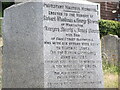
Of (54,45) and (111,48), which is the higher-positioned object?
(111,48)

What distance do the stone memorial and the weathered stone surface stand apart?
4.82 metres

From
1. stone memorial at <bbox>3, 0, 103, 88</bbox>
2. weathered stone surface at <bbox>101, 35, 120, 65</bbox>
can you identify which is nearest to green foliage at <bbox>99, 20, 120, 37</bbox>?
weathered stone surface at <bbox>101, 35, 120, 65</bbox>

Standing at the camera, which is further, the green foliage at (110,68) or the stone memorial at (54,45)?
the green foliage at (110,68)

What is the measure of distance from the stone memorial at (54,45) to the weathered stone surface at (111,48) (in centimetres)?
482

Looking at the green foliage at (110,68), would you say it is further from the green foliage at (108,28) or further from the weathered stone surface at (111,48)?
the green foliage at (108,28)

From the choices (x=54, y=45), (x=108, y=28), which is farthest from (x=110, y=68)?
(x=108, y=28)

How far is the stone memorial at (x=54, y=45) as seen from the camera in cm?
426

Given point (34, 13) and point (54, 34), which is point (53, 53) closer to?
point (54, 34)

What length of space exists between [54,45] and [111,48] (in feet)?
18.5

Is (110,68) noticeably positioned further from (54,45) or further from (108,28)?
(108,28)

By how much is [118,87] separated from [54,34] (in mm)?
2766

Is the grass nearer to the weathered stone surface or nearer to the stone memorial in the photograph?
the weathered stone surface

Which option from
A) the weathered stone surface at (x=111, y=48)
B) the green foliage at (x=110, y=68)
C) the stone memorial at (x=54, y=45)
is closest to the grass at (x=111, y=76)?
the green foliage at (x=110, y=68)

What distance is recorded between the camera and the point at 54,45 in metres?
4.35
